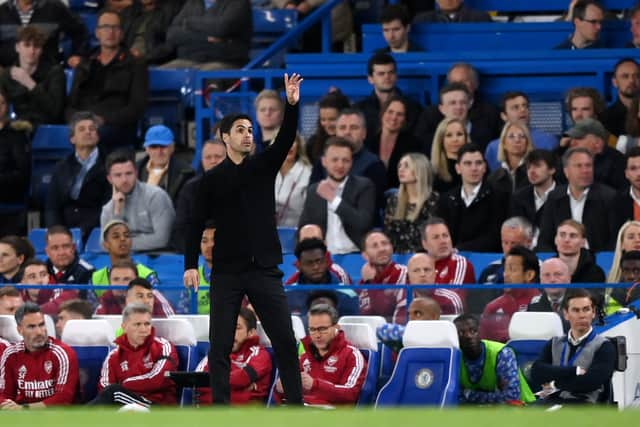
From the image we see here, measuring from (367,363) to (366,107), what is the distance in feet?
14.2

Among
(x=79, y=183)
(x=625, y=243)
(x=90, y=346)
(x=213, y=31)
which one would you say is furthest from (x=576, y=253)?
(x=213, y=31)

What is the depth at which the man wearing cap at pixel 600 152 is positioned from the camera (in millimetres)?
14742

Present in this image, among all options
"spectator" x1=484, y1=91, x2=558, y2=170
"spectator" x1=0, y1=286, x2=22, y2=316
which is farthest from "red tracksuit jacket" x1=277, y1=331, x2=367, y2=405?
"spectator" x1=484, y1=91, x2=558, y2=170

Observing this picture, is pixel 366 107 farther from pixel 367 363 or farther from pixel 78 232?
pixel 367 363

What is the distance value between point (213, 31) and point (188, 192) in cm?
282

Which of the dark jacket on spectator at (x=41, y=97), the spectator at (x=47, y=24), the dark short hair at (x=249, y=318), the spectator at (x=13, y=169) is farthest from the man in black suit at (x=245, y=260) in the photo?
the spectator at (x=47, y=24)

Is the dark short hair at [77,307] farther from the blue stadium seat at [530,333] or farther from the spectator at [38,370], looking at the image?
the blue stadium seat at [530,333]

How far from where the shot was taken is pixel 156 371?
1255 cm

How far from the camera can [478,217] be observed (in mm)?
14664

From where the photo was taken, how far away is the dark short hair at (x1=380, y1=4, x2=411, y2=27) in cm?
1672

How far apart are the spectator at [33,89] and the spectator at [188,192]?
2.71 m

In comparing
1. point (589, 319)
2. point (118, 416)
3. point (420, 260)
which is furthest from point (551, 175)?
point (118, 416)

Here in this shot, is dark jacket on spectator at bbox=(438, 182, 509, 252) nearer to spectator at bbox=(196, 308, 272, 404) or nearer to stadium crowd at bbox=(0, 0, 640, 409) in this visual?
stadium crowd at bbox=(0, 0, 640, 409)

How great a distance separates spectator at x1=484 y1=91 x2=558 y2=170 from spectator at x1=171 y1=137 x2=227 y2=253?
2238 mm
